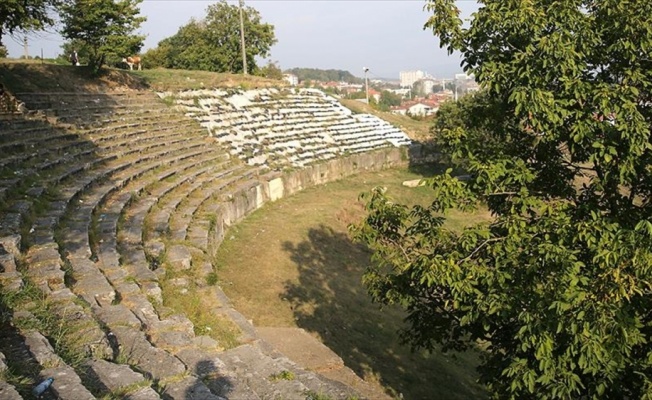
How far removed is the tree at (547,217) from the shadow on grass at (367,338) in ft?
5.86

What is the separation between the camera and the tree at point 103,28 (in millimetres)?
17750

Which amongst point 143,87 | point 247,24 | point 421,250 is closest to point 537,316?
point 421,250

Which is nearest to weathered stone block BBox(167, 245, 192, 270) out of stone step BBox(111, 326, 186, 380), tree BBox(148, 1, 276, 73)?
stone step BBox(111, 326, 186, 380)

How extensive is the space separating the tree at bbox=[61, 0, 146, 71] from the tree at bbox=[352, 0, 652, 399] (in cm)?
1457

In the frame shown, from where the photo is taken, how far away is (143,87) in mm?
19156

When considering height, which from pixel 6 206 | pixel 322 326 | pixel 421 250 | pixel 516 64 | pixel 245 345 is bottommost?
pixel 322 326

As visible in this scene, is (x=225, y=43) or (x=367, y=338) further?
(x=225, y=43)

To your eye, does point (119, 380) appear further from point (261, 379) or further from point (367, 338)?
point (367, 338)

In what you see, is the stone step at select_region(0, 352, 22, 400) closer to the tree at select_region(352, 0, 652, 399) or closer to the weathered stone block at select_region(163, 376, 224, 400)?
the weathered stone block at select_region(163, 376, 224, 400)

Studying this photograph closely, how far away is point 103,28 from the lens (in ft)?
59.8

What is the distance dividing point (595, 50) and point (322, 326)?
18.2 feet

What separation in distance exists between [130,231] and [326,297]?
11.9 ft

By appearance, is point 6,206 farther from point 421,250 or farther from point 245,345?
point 421,250

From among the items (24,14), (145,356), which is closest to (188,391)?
(145,356)
